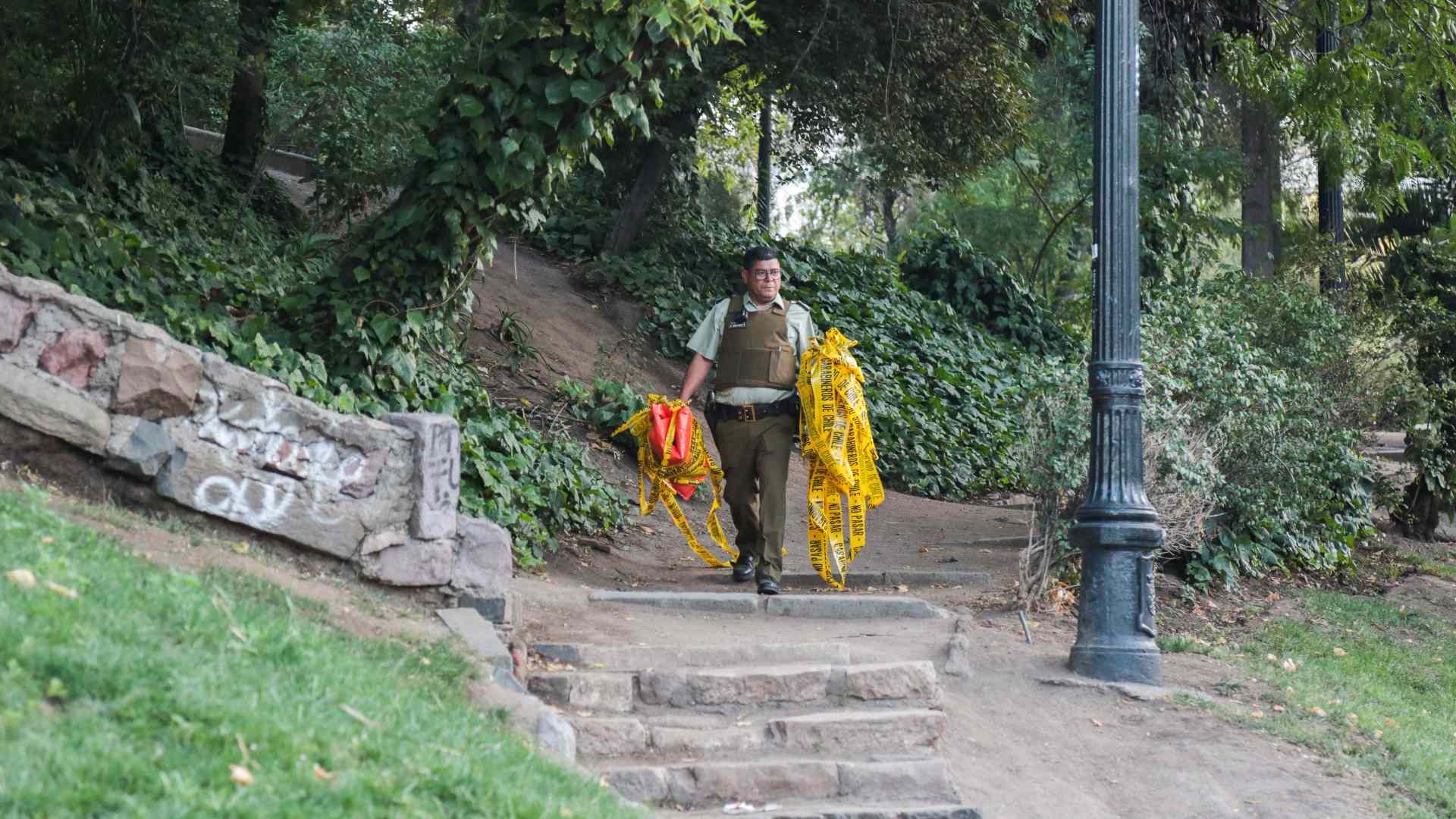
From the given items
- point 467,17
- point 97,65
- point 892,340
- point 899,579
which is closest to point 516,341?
point 467,17

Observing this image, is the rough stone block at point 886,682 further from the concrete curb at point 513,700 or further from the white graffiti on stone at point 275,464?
the white graffiti on stone at point 275,464

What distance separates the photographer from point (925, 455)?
1634 centimetres

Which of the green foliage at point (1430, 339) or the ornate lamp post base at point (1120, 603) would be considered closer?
the ornate lamp post base at point (1120, 603)

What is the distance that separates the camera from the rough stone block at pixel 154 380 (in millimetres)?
5898

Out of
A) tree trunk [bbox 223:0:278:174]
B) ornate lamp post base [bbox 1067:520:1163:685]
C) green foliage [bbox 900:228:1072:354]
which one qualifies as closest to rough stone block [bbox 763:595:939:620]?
ornate lamp post base [bbox 1067:520:1163:685]

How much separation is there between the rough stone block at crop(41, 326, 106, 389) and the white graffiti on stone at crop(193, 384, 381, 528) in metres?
0.46

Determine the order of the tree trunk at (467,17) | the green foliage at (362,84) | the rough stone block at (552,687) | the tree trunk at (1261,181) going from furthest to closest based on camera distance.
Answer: the tree trunk at (1261,181) < the green foliage at (362,84) < the tree trunk at (467,17) < the rough stone block at (552,687)

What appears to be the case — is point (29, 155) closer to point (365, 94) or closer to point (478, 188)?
point (365, 94)

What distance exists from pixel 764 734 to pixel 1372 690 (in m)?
4.36

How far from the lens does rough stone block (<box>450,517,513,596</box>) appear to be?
21.4ft

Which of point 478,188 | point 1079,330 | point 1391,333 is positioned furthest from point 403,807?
point 1079,330

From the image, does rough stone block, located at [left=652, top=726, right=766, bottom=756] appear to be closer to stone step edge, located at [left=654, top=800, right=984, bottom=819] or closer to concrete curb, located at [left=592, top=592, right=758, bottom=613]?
stone step edge, located at [left=654, top=800, right=984, bottom=819]

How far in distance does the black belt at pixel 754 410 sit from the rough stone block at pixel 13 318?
4135mm

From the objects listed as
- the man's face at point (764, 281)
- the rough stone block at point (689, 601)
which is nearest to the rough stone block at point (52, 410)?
the rough stone block at point (689, 601)
